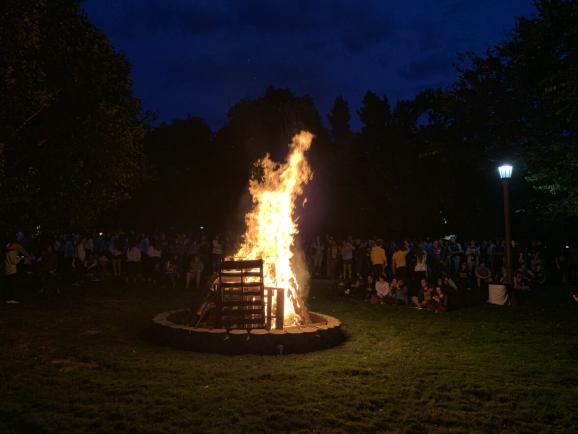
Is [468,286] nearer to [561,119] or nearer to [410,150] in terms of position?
[561,119]

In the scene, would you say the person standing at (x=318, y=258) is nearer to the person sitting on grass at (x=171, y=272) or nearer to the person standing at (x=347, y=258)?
the person standing at (x=347, y=258)

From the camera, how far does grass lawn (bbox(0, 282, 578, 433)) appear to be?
5938mm

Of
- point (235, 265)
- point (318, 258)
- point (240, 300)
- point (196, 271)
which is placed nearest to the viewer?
point (240, 300)

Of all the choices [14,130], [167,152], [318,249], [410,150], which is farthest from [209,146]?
[14,130]

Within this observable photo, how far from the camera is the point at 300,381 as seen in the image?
7.63 meters

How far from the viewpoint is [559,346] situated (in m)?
10.3

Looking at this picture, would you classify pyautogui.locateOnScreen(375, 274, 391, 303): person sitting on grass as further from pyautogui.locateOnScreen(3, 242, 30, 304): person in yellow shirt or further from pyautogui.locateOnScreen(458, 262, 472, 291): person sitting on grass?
pyautogui.locateOnScreen(3, 242, 30, 304): person in yellow shirt

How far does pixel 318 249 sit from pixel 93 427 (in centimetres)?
2035

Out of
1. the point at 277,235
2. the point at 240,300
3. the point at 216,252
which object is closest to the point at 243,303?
the point at 240,300

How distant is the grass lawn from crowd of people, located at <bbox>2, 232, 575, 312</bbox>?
609 cm

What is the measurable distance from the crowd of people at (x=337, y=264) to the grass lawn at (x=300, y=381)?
20.0ft

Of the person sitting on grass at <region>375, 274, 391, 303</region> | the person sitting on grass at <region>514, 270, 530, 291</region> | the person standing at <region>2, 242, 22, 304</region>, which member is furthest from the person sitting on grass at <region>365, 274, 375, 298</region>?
the person standing at <region>2, 242, 22, 304</region>

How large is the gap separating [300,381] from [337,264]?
16969 millimetres

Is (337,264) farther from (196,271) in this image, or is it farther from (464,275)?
(196,271)
